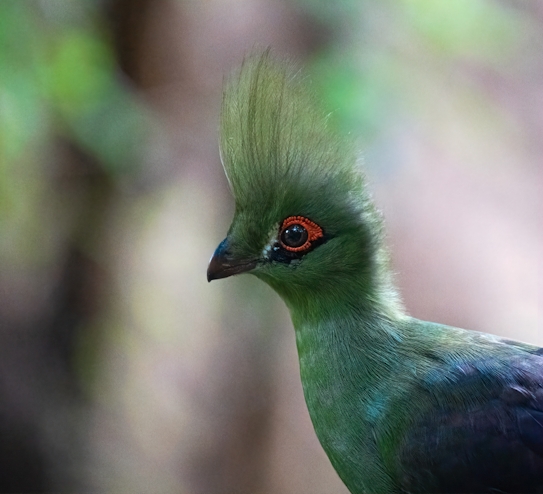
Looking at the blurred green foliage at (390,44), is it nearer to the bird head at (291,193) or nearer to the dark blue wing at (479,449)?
the bird head at (291,193)

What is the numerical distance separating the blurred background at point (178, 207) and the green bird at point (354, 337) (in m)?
0.27

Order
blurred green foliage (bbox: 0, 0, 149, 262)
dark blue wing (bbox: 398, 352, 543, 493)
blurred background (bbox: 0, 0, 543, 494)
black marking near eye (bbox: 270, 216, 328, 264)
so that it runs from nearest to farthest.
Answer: dark blue wing (bbox: 398, 352, 543, 493) → black marking near eye (bbox: 270, 216, 328, 264) → blurred green foliage (bbox: 0, 0, 149, 262) → blurred background (bbox: 0, 0, 543, 494)

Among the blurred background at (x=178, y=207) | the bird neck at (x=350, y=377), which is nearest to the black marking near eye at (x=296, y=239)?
the bird neck at (x=350, y=377)

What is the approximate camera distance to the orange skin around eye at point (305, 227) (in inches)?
50.8

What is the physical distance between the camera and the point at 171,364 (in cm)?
330

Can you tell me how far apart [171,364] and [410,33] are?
2.04 meters

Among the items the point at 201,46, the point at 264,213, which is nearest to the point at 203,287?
the point at 201,46

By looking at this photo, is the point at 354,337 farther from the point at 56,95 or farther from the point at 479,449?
the point at 56,95

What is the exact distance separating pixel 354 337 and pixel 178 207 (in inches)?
67.3

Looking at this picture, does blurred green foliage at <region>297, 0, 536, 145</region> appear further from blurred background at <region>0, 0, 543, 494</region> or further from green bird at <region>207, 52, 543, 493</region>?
green bird at <region>207, 52, 543, 493</region>

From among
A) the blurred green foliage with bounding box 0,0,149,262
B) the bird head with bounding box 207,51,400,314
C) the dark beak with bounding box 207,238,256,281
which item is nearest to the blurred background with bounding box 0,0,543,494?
the blurred green foliage with bounding box 0,0,149,262

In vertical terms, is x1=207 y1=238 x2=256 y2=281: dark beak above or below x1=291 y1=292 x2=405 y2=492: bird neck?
above

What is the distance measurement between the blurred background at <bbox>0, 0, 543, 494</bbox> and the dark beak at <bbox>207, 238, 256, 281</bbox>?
0.40 m

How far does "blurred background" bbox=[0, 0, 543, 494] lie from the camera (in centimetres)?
190
